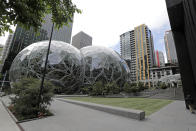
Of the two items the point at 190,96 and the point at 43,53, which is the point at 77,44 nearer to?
the point at 43,53

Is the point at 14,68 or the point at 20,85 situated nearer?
the point at 20,85

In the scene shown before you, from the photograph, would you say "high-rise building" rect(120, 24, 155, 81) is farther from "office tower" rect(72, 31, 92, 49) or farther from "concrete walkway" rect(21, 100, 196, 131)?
"concrete walkway" rect(21, 100, 196, 131)

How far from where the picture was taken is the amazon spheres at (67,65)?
25816mm

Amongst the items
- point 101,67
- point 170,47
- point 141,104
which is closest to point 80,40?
point 101,67

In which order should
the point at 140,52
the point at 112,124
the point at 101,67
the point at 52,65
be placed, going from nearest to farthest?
the point at 112,124 < the point at 52,65 < the point at 101,67 < the point at 140,52

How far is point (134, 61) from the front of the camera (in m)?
108

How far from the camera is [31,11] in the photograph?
3.13 m

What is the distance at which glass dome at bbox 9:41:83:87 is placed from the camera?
25.5m

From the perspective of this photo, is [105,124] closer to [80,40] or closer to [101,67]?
[101,67]

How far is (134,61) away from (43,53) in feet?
324

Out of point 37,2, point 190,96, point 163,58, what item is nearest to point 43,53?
point 37,2

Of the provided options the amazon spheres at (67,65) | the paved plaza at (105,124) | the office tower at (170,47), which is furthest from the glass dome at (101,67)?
the office tower at (170,47)

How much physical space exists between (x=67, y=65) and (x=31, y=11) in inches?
1024

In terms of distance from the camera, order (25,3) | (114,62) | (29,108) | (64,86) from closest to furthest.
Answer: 1. (25,3)
2. (29,108)
3. (64,86)
4. (114,62)
